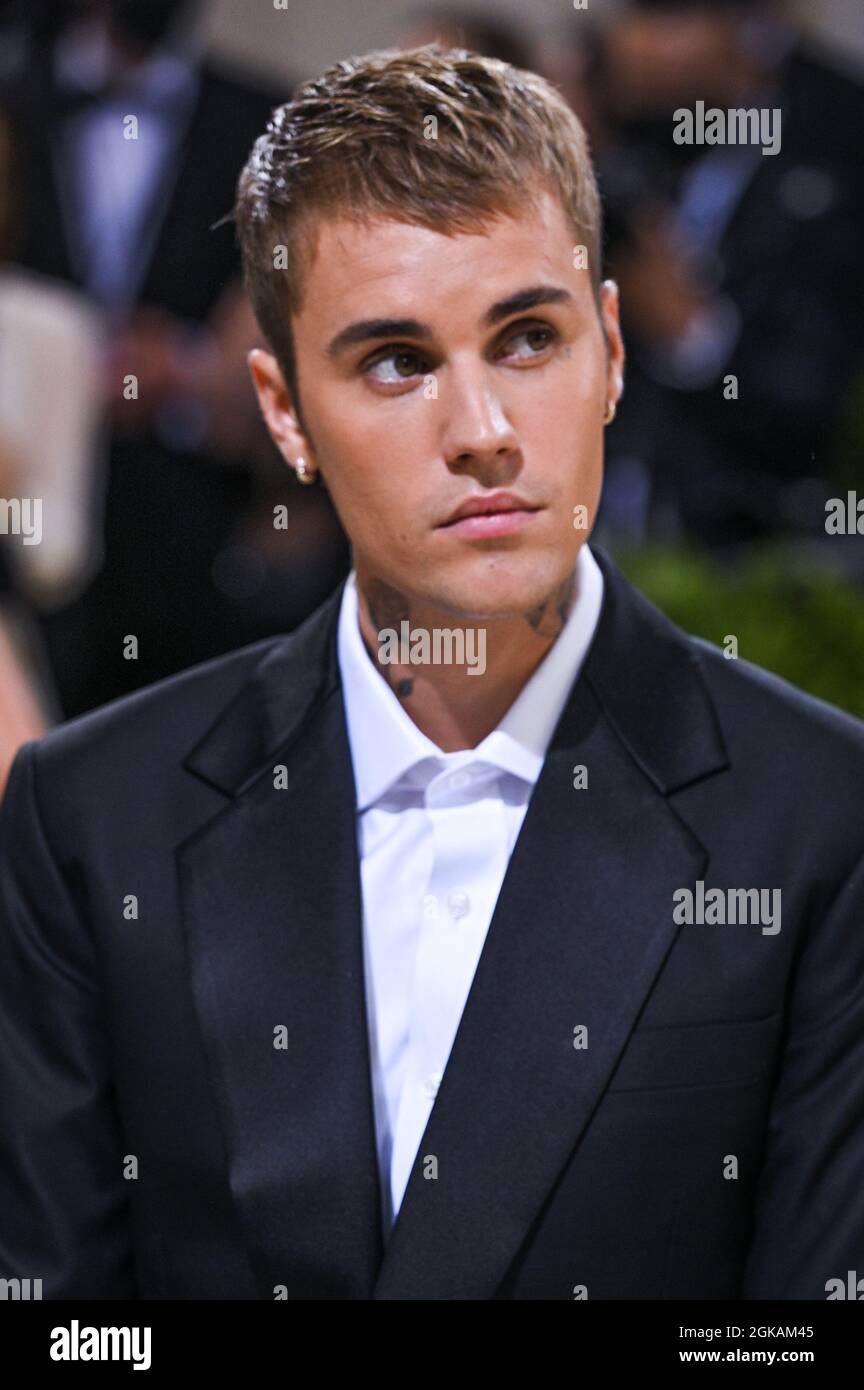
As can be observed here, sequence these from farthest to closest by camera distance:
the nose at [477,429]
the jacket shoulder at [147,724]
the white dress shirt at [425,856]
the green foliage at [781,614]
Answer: the green foliage at [781,614], the jacket shoulder at [147,724], the white dress shirt at [425,856], the nose at [477,429]

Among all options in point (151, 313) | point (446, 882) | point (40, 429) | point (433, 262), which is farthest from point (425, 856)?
point (151, 313)

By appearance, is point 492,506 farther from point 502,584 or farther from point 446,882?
point 446,882

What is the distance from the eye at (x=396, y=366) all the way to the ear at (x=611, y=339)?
0.18 m

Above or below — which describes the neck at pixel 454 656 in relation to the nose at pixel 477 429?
below

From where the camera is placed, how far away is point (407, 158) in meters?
1.36

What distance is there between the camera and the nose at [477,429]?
133 centimetres

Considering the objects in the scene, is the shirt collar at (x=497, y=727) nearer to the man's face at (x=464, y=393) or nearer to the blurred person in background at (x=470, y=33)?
the man's face at (x=464, y=393)

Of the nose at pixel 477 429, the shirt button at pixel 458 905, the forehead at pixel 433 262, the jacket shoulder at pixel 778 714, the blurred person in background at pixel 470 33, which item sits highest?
the blurred person in background at pixel 470 33

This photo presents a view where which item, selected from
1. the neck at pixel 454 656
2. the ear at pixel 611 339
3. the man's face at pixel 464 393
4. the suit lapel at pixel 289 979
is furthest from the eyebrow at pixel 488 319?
the suit lapel at pixel 289 979

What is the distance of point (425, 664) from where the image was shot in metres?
1.50

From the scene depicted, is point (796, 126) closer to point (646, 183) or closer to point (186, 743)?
point (646, 183)
